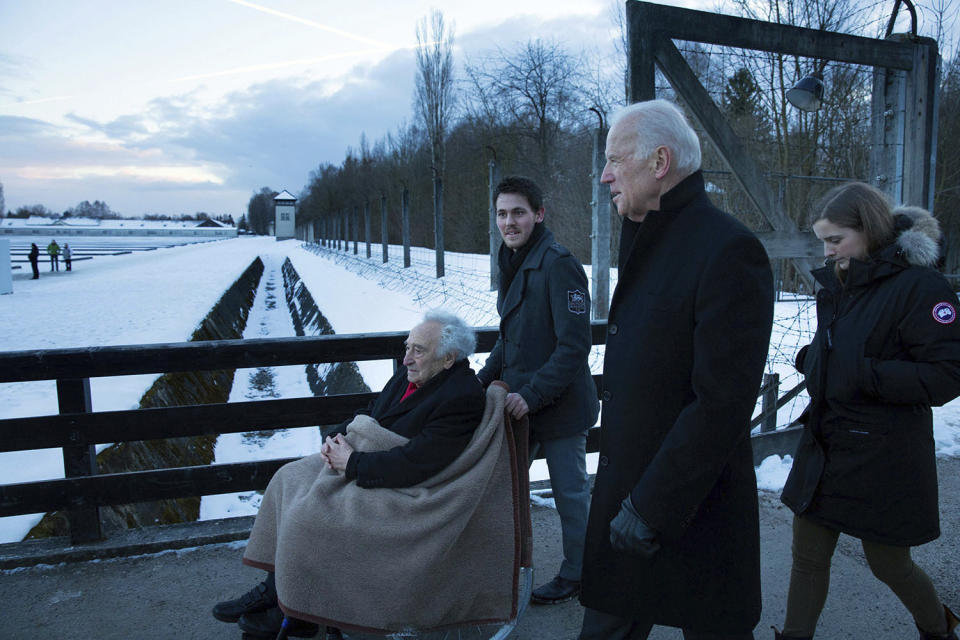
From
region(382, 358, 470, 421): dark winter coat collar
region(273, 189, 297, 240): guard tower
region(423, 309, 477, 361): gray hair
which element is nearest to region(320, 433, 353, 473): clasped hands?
region(382, 358, 470, 421): dark winter coat collar

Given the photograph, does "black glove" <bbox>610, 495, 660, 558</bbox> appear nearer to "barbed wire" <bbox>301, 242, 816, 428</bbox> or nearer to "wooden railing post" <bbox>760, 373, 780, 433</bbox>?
"barbed wire" <bbox>301, 242, 816, 428</bbox>

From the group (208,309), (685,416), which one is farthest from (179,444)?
(208,309)

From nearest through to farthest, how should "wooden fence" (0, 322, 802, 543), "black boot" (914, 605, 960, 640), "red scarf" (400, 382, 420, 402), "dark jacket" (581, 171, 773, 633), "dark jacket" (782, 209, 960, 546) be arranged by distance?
"dark jacket" (581, 171, 773, 633)
"dark jacket" (782, 209, 960, 546)
"black boot" (914, 605, 960, 640)
"red scarf" (400, 382, 420, 402)
"wooden fence" (0, 322, 802, 543)

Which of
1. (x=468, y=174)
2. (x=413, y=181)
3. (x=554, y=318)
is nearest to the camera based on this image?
(x=554, y=318)

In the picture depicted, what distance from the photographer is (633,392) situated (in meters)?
1.69

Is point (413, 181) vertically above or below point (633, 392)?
above

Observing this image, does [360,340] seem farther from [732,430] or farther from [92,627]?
[732,430]

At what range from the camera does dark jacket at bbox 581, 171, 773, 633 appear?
151 centimetres

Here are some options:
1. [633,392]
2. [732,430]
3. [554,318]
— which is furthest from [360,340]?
[732,430]

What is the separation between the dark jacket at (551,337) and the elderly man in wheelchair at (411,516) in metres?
0.36

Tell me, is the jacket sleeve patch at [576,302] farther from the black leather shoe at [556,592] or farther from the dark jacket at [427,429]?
the black leather shoe at [556,592]

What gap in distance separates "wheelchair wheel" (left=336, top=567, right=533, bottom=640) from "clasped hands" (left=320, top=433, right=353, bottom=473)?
1.90 ft

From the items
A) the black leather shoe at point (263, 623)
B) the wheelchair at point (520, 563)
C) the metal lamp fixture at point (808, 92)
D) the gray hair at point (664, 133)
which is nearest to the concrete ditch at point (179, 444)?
the black leather shoe at point (263, 623)

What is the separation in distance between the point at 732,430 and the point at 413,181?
3563cm
